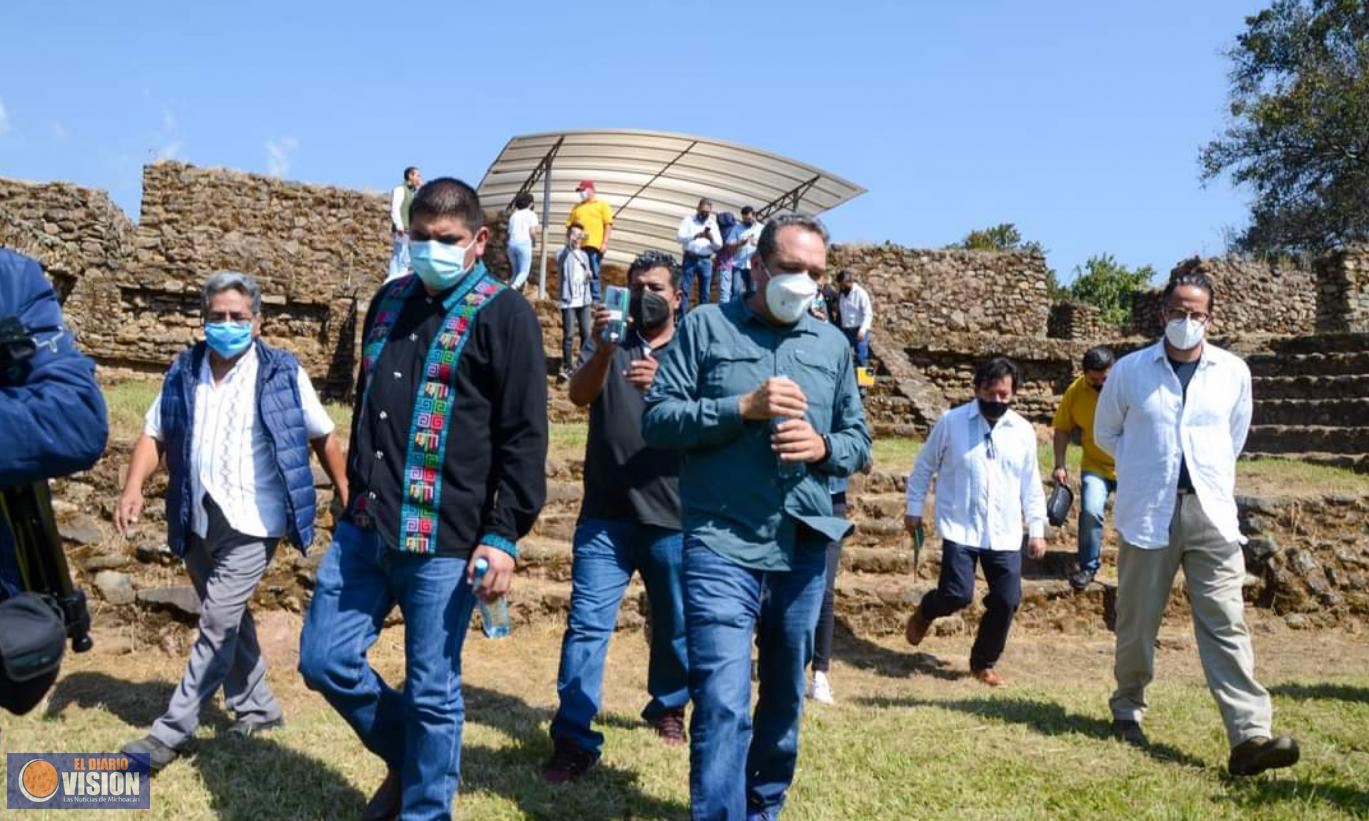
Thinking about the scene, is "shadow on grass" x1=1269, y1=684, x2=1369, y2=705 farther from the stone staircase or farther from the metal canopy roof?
the metal canopy roof

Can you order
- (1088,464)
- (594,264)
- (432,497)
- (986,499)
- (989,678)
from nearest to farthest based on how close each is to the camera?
(432,497) < (986,499) < (989,678) < (1088,464) < (594,264)

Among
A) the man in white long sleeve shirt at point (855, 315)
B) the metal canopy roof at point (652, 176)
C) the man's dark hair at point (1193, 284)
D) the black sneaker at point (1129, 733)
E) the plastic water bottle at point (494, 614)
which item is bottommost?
the black sneaker at point (1129, 733)

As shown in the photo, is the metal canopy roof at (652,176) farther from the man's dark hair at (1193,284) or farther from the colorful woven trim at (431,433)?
the colorful woven trim at (431,433)

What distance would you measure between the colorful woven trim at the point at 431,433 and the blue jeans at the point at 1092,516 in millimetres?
5535

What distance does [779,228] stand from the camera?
3.48 meters

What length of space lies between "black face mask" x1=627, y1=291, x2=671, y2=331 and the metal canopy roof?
12922mm

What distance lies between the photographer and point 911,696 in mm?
6023

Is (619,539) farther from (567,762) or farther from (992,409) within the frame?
(992,409)

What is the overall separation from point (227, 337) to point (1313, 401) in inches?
503

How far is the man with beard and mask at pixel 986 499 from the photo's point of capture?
6.27 metres

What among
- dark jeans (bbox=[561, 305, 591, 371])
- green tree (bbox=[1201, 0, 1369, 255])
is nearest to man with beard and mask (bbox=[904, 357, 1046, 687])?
dark jeans (bbox=[561, 305, 591, 371])

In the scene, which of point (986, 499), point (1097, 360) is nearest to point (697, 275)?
point (1097, 360)

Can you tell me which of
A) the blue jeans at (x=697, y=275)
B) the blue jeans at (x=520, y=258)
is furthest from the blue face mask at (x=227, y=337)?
the blue jeans at (x=697, y=275)

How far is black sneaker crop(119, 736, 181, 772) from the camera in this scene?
4.03 metres
